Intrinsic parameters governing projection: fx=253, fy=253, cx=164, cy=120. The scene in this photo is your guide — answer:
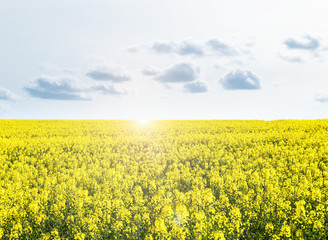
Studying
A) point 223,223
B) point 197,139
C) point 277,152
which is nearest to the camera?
point 223,223

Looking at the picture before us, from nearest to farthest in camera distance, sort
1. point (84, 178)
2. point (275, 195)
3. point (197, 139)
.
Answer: point (275, 195) → point (84, 178) → point (197, 139)

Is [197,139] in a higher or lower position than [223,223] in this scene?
higher

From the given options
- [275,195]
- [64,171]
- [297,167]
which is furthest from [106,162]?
[297,167]

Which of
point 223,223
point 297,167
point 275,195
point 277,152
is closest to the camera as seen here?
point 223,223

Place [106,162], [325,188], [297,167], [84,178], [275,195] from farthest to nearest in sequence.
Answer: [106,162] → [297,167] → [84,178] → [325,188] → [275,195]

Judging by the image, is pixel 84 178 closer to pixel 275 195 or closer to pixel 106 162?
pixel 106 162

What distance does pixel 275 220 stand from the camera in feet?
32.3

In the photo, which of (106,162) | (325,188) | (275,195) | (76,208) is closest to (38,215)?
(76,208)

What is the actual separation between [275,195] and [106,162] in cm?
1179

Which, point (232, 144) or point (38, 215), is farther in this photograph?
point (232, 144)

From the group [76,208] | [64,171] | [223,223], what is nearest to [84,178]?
[64,171]

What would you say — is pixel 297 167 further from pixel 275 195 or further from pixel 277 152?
pixel 275 195

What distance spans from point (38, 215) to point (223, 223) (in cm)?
736

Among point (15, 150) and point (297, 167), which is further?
point (15, 150)
